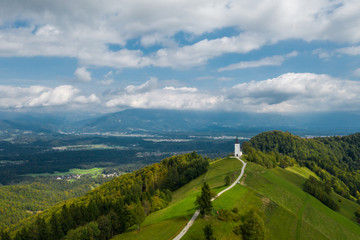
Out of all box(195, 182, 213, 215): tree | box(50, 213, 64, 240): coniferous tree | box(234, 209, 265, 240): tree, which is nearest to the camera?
box(234, 209, 265, 240): tree

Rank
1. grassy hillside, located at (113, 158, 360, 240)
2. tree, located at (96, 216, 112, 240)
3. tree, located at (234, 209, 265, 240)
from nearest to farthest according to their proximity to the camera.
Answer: tree, located at (234, 209, 265, 240) → grassy hillside, located at (113, 158, 360, 240) → tree, located at (96, 216, 112, 240)

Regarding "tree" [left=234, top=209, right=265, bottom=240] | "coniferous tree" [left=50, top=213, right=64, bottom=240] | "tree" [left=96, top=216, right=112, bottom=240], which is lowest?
"coniferous tree" [left=50, top=213, right=64, bottom=240]

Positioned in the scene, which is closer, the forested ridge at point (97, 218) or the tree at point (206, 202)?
the tree at point (206, 202)

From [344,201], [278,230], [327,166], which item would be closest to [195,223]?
[278,230]

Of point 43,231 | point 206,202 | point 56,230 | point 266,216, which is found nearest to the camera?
point 206,202

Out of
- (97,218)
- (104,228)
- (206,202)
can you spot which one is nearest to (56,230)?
(97,218)

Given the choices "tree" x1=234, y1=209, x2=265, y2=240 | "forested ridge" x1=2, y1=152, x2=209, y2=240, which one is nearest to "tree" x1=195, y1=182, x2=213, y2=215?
"tree" x1=234, y1=209, x2=265, y2=240

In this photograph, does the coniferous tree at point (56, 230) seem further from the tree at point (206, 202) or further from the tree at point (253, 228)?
the tree at point (253, 228)

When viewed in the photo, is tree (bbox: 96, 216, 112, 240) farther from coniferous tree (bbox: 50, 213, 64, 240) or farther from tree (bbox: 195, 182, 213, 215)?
tree (bbox: 195, 182, 213, 215)

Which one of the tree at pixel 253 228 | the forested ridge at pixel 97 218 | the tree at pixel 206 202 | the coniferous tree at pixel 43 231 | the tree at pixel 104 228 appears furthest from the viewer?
the coniferous tree at pixel 43 231

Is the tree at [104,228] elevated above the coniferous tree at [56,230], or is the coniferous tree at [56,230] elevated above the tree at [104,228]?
the tree at [104,228]

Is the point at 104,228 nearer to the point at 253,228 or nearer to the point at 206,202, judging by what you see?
the point at 206,202

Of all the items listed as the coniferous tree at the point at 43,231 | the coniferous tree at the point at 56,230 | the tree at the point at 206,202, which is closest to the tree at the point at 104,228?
the coniferous tree at the point at 56,230
